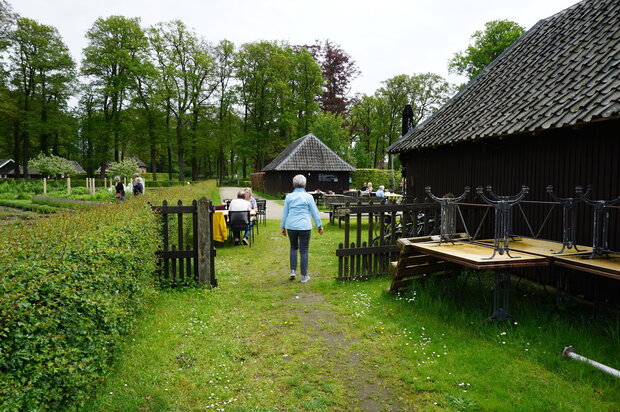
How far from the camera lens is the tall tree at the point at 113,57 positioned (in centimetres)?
3997

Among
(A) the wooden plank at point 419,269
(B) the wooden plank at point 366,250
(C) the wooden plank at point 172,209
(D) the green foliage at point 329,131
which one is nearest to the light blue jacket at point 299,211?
(B) the wooden plank at point 366,250

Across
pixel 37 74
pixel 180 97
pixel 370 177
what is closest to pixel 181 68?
pixel 180 97

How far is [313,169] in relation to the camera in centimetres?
3256

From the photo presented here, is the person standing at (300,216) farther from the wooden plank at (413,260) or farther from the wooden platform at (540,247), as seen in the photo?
the wooden platform at (540,247)

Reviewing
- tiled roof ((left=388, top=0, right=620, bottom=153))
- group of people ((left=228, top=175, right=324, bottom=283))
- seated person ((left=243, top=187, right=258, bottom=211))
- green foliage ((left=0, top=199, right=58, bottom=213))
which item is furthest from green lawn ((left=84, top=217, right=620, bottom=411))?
green foliage ((left=0, top=199, right=58, bottom=213))

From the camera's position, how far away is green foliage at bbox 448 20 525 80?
3200 cm

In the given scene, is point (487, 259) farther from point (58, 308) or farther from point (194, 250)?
point (194, 250)

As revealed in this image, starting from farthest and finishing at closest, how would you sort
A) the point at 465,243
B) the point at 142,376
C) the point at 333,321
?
the point at 465,243
the point at 333,321
the point at 142,376

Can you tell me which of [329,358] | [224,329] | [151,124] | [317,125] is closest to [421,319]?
[329,358]

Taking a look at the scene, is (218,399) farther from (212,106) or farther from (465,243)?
(212,106)

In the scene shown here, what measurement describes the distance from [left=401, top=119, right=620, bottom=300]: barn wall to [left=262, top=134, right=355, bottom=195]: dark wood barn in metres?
23.6

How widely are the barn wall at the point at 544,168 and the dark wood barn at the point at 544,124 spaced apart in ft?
0.05

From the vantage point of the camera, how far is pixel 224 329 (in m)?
5.09

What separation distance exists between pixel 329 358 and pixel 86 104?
50483 mm
